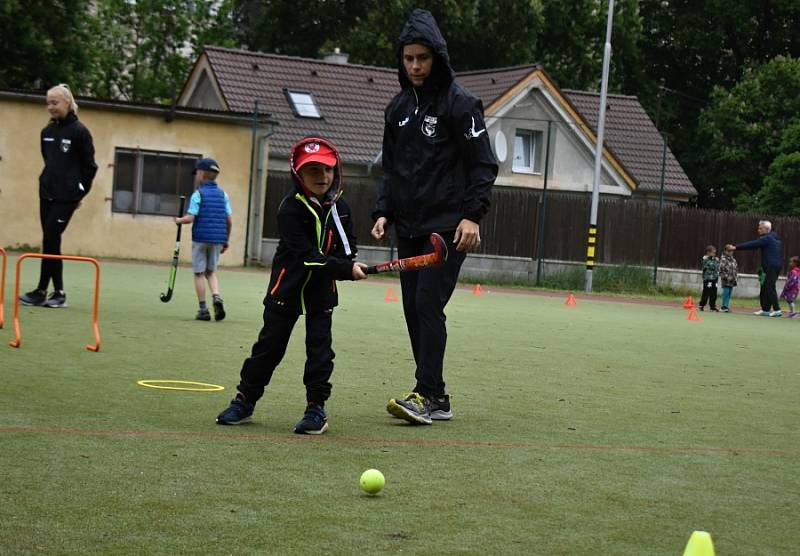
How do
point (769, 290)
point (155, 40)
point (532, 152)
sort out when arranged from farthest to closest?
1. point (155, 40)
2. point (532, 152)
3. point (769, 290)

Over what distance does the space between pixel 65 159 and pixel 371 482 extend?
29.1ft

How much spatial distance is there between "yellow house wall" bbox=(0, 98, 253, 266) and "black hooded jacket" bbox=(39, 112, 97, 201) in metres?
16.4

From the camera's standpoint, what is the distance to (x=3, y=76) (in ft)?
120

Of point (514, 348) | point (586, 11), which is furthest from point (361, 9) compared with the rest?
point (514, 348)

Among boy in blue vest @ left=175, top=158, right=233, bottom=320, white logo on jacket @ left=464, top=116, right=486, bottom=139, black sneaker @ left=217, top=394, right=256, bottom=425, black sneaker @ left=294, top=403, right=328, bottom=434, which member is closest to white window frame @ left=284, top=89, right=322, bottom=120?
boy in blue vest @ left=175, top=158, right=233, bottom=320

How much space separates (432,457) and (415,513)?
4.09 ft

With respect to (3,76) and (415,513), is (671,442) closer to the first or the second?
(415,513)

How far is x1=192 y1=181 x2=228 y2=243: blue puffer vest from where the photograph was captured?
1370cm

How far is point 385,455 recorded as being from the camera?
6.16 meters

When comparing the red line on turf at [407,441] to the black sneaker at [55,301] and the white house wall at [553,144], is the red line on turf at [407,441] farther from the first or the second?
the white house wall at [553,144]

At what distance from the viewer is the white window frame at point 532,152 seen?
39.5 m

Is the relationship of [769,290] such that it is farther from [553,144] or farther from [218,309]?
[218,309]

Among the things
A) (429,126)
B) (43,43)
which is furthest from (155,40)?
(429,126)

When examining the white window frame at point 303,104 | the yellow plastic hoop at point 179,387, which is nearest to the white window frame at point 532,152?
the white window frame at point 303,104
